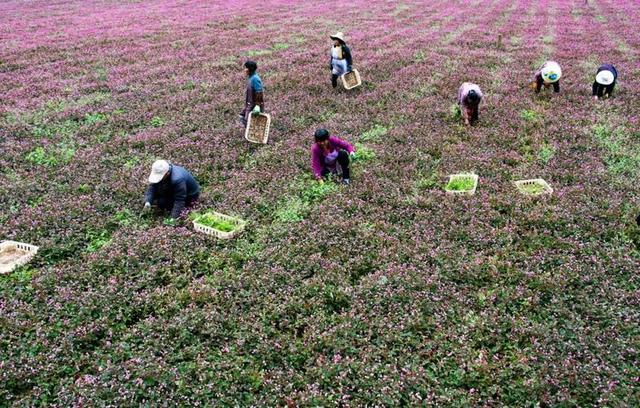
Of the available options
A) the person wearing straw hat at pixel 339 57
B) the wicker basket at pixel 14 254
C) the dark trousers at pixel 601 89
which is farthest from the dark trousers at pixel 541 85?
the wicker basket at pixel 14 254

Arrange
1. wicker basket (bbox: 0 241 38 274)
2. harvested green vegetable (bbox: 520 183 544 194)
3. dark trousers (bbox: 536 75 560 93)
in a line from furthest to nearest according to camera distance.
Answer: dark trousers (bbox: 536 75 560 93), harvested green vegetable (bbox: 520 183 544 194), wicker basket (bbox: 0 241 38 274)

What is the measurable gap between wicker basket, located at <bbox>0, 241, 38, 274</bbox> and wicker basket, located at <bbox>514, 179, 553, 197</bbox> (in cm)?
900

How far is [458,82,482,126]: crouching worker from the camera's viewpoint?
12461 millimetres

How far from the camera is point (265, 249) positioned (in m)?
8.00

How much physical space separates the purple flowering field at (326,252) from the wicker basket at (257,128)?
16.3 inches

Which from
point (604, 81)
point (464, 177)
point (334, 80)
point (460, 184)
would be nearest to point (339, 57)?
point (334, 80)

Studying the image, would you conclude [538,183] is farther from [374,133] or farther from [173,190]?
[173,190]

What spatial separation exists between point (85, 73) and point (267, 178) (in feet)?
42.4

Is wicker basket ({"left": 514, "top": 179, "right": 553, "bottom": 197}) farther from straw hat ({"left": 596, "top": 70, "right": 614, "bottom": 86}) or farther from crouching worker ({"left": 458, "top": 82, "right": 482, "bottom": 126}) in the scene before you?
straw hat ({"left": 596, "top": 70, "right": 614, "bottom": 86})

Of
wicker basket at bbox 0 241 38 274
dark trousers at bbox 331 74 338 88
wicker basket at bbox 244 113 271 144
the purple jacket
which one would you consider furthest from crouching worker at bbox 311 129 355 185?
dark trousers at bbox 331 74 338 88

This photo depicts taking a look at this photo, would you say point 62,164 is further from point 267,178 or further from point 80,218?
point 267,178

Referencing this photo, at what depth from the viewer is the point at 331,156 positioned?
1020 centimetres

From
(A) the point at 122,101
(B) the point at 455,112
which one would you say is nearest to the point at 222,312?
(B) the point at 455,112

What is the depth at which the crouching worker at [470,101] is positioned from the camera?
40.9ft
